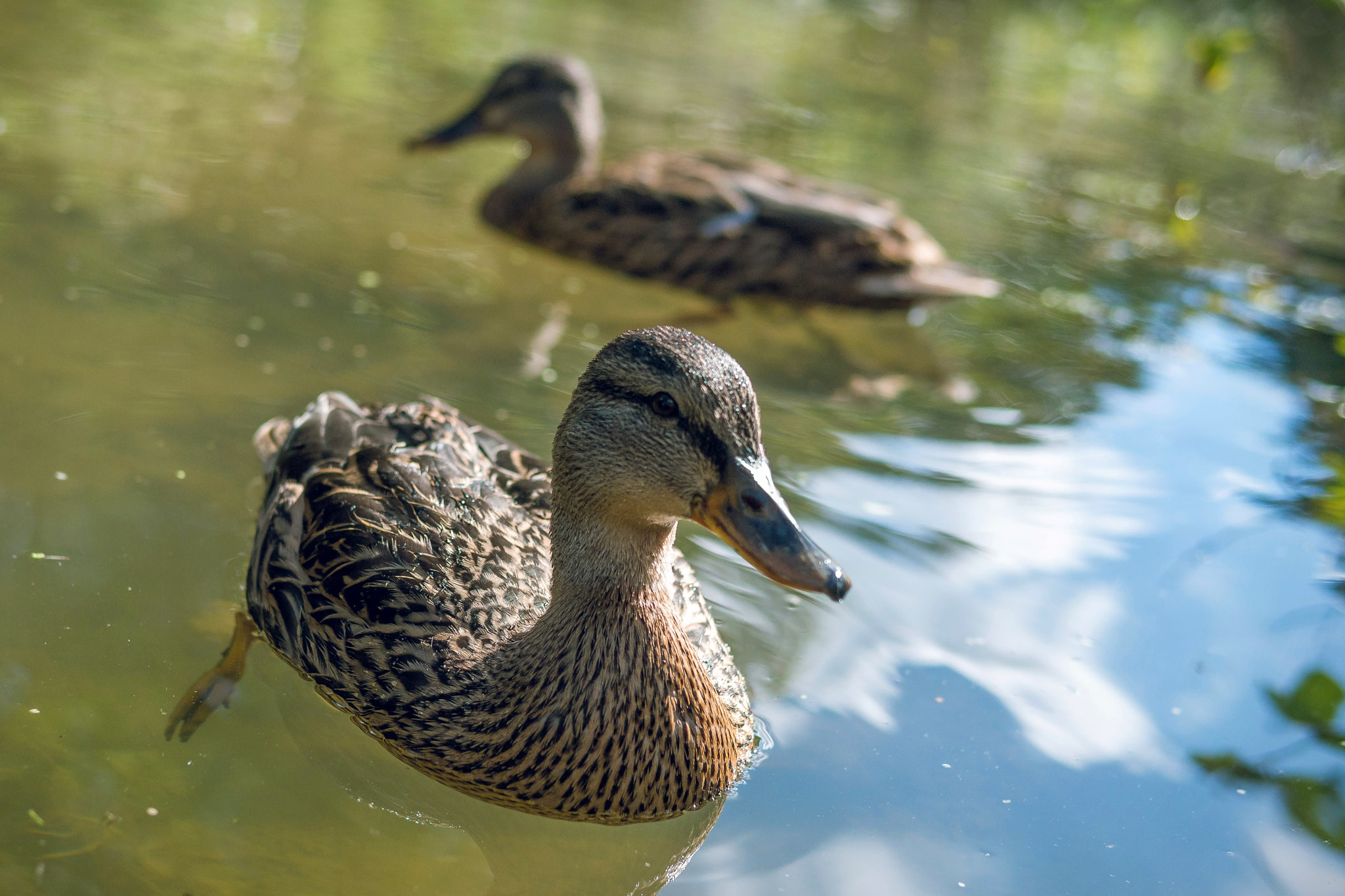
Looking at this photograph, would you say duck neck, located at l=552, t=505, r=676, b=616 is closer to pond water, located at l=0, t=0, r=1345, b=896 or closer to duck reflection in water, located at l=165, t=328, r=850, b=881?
duck reflection in water, located at l=165, t=328, r=850, b=881

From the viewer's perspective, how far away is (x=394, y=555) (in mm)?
3471

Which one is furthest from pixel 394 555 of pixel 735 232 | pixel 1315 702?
pixel 735 232

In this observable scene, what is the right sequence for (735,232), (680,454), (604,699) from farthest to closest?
1. (735,232)
2. (604,699)
3. (680,454)

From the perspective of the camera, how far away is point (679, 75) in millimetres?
11672

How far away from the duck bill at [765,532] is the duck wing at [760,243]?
4117mm

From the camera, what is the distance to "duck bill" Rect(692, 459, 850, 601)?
9.18 feet

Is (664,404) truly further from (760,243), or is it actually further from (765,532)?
(760,243)

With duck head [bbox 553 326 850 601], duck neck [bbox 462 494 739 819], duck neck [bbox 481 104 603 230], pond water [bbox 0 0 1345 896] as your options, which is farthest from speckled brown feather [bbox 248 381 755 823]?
duck neck [bbox 481 104 603 230]

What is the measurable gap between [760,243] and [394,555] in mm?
4005

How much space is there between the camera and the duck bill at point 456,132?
7.72 meters

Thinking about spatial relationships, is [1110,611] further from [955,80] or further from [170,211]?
[955,80]

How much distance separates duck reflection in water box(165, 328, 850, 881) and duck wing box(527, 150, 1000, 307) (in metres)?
3.46

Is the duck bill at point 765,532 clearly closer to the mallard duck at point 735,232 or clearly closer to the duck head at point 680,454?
the duck head at point 680,454

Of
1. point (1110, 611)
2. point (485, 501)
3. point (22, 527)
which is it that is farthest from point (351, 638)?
point (1110, 611)
